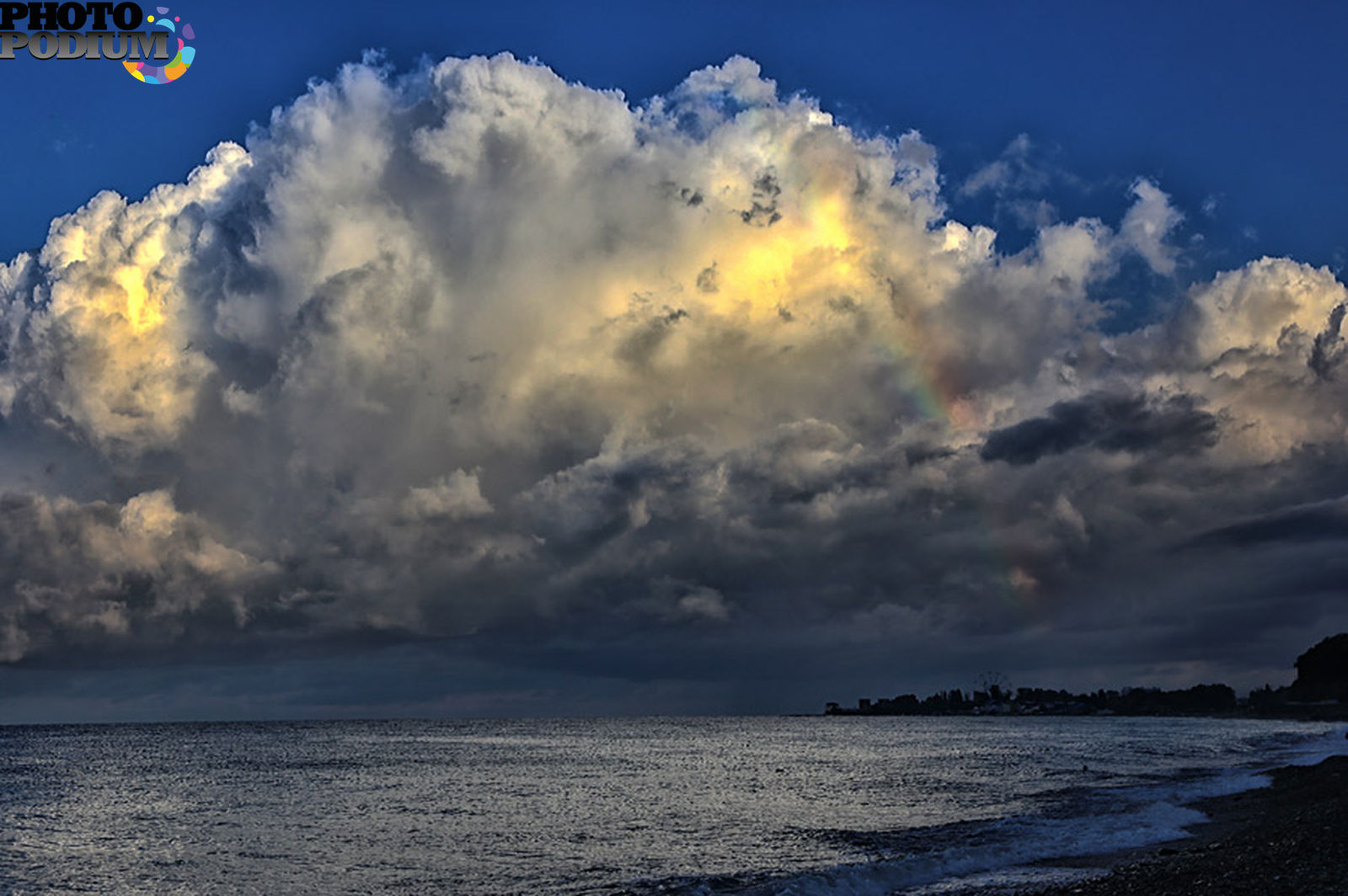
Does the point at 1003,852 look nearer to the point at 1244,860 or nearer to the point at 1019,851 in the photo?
the point at 1019,851

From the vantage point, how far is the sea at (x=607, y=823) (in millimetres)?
41594

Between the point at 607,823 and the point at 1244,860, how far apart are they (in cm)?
3694

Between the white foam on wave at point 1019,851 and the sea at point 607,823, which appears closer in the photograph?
the white foam on wave at point 1019,851

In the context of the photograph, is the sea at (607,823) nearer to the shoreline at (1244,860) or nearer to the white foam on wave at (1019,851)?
the white foam on wave at (1019,851)

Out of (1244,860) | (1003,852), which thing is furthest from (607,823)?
(1244,860)

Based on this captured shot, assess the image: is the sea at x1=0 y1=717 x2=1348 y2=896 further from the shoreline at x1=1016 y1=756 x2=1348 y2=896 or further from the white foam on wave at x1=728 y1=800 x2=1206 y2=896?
the shoreline at x1=1016 y1=756 x2=1348 y2=896

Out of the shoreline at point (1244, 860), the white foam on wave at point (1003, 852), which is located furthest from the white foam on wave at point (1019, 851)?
the shoreline at point (1244, 860)

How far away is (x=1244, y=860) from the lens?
3216cm

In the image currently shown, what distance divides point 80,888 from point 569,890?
67.0 feet

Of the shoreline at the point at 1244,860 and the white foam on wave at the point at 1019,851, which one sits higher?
the shoreline at the point at 1244,860

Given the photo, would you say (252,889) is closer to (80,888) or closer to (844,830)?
(80,888)

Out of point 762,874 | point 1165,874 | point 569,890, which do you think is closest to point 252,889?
point 569,890

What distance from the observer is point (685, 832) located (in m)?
55.5

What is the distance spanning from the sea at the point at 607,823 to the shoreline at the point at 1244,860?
232cm
